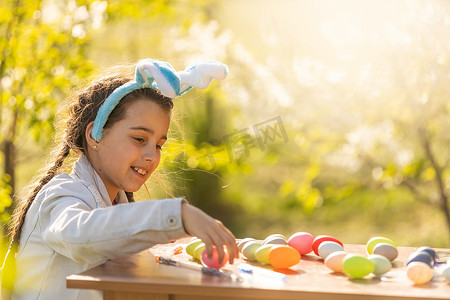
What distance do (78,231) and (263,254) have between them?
0.50m

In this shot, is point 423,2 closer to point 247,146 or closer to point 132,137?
point 247,146

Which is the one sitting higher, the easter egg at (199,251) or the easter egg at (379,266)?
the easter egg at (199,251)

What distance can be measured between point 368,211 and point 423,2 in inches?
181

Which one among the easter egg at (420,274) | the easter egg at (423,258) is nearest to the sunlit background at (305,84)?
the easter egg at (423,258)

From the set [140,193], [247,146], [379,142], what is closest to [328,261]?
[140,193]

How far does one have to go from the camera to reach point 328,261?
154cm

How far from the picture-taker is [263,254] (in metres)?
1.65

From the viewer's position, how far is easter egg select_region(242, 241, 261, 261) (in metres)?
1.73

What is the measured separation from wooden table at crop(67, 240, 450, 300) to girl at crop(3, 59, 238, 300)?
95 mm

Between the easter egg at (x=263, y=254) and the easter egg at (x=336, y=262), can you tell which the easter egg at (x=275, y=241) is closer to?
the easter egg at (x=263, y=254)

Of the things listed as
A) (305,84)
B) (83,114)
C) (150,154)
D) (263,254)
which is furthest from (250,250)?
(305,84)

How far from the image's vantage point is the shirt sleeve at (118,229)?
149cm

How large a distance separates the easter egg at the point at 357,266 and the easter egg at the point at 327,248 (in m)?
0.28

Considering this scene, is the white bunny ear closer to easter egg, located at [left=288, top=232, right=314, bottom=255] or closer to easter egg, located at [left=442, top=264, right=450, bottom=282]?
easter egg, located at [left=288, top=232, right=314, bottom=255]
